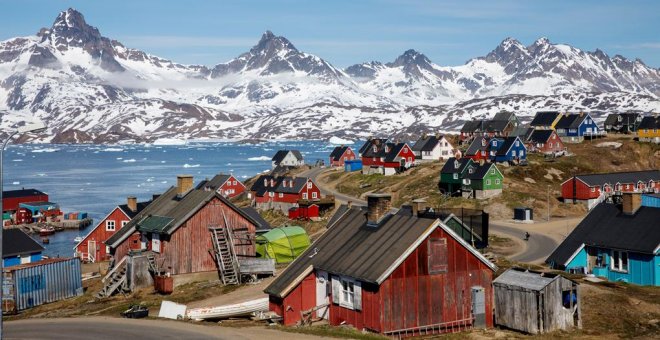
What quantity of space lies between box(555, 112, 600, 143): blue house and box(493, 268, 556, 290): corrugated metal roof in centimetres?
11446

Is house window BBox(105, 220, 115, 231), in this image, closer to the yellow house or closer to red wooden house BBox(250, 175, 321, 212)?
red wooden house BBox(250, 175, 321, 212)

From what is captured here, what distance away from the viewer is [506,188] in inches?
3873

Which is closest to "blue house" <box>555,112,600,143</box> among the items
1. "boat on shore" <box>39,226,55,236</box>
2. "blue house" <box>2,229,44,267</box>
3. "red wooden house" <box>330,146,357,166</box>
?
"red wooden house" <box>330,146,357,166</box>

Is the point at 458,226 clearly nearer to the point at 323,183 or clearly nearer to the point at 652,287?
the point at 652,287

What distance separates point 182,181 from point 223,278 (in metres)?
9.16

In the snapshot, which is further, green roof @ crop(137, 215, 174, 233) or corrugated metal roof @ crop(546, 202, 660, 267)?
green roof @ crop(137, 215, 174, 233)

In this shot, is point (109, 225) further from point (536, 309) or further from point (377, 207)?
point (536, 309)

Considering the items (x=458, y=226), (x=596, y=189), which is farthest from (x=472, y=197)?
(x=458, y=226)

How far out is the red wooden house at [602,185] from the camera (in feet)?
306

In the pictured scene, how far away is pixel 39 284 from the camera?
1967 inches

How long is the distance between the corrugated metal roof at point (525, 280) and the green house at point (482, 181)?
194 feet

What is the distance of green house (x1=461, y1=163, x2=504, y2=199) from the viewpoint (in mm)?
95688

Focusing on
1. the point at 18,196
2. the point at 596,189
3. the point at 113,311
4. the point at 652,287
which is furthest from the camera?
the point at 18,196

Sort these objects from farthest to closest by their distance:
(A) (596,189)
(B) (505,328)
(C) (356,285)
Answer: (A) (596,189) < (B) (505,328) < (C) (356,285)
